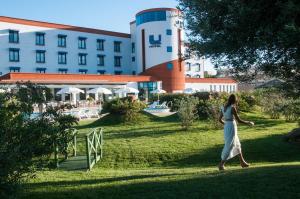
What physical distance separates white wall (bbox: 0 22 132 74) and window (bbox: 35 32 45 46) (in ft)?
1.36

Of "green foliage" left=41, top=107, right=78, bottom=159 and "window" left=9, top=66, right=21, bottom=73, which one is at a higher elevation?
"window" left=9, top=66, right=21, bottom=73

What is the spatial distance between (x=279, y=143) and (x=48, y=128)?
991 centimetres

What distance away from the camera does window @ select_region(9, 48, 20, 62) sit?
2087 inches

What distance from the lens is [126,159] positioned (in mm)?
12359

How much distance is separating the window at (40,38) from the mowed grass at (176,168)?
3710 cm

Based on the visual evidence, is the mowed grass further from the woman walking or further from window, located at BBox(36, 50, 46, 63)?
window, located at BBox(36, 50, 46, 63)

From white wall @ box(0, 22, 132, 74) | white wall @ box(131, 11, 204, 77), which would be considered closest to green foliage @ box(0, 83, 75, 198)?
white wall @ box(0, 22, 132, 74)

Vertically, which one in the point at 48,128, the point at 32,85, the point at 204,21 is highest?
the point at 204,21

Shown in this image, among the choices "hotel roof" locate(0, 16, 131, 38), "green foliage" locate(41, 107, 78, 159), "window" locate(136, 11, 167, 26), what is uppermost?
"window" locate(136, 11, 167, 26)

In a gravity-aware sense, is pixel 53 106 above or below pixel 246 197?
above

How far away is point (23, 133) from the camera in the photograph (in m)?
5.72

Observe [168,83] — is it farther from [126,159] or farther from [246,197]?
[246,197]

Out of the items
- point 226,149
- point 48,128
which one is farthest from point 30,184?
point 226,149

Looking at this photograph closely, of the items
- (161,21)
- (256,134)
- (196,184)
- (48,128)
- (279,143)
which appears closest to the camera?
(48,128)
